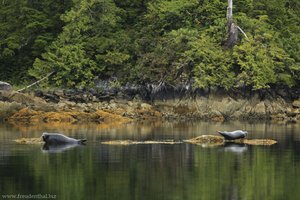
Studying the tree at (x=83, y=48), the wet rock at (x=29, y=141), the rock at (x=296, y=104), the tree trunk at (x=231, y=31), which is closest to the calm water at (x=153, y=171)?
the wet rock at (x=29, y=141)

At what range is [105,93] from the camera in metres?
51.0

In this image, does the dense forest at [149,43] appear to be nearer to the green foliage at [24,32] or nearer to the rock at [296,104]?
the green foliage at [24,32]

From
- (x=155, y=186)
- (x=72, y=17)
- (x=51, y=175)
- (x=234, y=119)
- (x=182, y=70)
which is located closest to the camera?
(x=155, y=186)

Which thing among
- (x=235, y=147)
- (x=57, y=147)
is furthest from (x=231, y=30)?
(x=57, y=147)

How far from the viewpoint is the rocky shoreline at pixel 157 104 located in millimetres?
46125

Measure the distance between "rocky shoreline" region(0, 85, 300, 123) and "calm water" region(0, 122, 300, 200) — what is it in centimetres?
1579

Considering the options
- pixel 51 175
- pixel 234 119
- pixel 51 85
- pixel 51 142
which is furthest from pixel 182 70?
pixel 51 175

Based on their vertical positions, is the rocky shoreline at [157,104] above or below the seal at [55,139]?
above

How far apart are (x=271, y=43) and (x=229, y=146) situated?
82.6ft

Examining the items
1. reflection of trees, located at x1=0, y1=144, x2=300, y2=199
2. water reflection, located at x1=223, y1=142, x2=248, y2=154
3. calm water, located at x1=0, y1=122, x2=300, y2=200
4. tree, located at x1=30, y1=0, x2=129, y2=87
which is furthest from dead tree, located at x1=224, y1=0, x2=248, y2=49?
reflection of trees, located at x1=0, y1=144, x2=300, y2=199

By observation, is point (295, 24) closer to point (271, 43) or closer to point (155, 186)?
point (271, 43)

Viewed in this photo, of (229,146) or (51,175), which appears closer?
(51,175)

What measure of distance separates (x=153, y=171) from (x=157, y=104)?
29.3 metres

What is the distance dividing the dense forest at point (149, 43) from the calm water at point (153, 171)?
2010 centimetres
